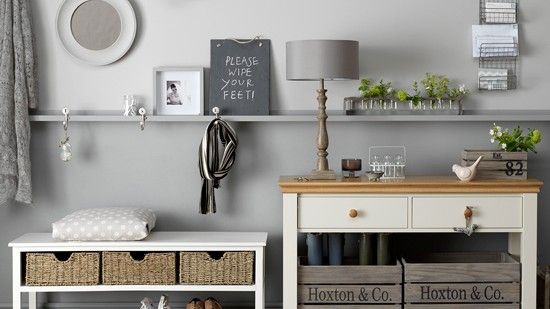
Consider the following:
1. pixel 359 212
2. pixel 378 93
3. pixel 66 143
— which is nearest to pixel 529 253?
pixel 359 212

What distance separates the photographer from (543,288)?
449 cm

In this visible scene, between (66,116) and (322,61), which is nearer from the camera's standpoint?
(322,61)

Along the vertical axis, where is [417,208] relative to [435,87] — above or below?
below

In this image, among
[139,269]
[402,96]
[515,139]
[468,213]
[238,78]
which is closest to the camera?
[468,213]

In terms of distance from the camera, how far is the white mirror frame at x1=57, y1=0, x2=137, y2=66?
15.3ft

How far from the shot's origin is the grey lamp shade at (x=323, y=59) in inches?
169

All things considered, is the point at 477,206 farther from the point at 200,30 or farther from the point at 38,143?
the point at 38,143

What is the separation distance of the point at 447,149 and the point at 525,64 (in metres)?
0.60

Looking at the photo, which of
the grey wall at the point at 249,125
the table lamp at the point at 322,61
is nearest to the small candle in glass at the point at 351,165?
the table lamp at the point at 322,61

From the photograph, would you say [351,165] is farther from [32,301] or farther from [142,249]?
[32,301]

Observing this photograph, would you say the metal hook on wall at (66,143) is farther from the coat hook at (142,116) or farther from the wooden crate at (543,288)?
the wooden crate at (543,288)

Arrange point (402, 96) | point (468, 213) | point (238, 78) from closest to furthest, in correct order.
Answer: point (468, 213) → point (402, 96) → point (238, 78)

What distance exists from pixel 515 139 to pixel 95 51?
2.20m

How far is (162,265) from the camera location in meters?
4.33
